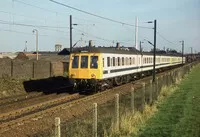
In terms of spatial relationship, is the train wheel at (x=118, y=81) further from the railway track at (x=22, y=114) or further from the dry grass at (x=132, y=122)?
the dry grass at (x=132, y=122)

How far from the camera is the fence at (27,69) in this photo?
30656mm

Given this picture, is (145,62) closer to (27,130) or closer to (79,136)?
(27,130)

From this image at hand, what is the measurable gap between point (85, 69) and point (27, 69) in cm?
1191

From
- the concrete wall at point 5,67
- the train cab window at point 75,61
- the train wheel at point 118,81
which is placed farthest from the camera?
the concrete wall at point 5,67

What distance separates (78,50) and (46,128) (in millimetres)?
12456

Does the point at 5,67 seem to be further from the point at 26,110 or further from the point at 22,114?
the point at 22,114

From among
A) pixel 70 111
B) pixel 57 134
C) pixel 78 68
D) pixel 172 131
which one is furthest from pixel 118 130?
pixel 78 68

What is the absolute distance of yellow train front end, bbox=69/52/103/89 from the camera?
75.4ft

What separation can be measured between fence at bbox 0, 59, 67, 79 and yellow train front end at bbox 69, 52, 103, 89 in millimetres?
7046

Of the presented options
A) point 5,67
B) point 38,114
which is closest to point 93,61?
point 38,114

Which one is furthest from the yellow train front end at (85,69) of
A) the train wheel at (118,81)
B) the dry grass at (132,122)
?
the dry grass at (132,122)

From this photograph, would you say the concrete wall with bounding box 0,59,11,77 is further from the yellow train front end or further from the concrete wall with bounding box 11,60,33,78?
the yellow train front end

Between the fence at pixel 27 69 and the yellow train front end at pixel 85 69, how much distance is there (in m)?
7.05

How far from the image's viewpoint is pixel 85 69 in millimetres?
23328
